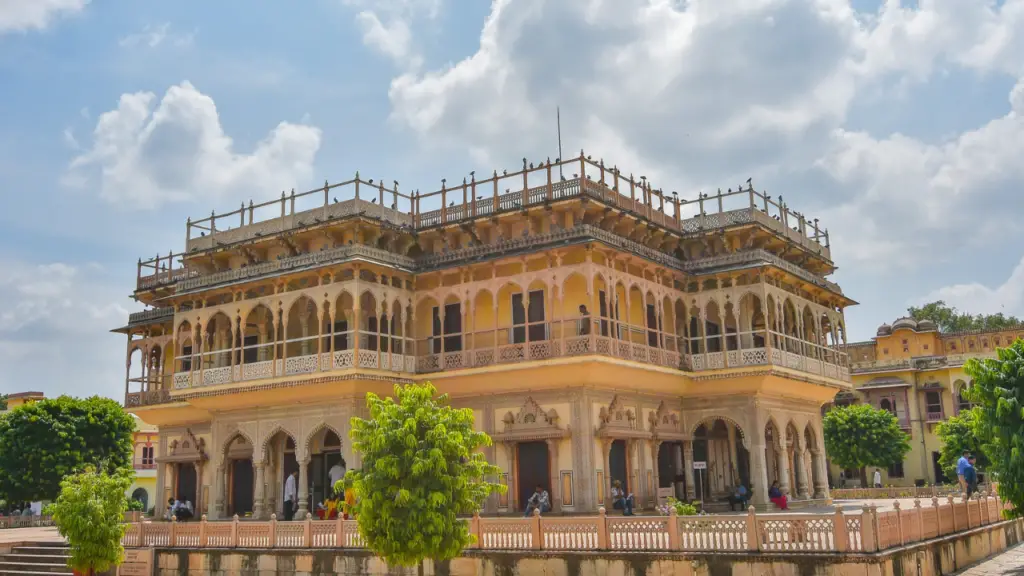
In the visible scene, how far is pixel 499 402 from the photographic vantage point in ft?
90.7

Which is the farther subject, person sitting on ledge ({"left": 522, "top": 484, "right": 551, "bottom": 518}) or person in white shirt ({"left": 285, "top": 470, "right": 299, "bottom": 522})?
person in white shirt ({"left": 285, "top": 470, "right": 299, "bottom": 522})

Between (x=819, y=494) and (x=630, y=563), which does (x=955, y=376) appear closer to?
(x=819, y=494)

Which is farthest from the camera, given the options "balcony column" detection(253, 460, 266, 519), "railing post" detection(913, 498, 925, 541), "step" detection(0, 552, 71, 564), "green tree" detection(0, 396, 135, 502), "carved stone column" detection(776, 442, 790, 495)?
"green tree" detection(0, 396, 135, 502)

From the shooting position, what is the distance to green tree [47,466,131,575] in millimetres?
22516

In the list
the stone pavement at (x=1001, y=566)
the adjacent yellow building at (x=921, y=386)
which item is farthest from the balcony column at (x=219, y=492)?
the adjacent yellow building at (x=921, y=386)

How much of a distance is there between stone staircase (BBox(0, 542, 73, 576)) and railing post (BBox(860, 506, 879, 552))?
20.8m

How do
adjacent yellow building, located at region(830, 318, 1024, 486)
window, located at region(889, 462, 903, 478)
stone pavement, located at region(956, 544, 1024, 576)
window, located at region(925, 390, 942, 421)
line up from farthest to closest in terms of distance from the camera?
window, located at region(889, 462, 903, 478) → window, located at region(925, 390, 942, 421) → adjacent yellow building, located at region(830, 318, 1024, 486) → stone pavement, located at region(956, 544, 1024, 576)

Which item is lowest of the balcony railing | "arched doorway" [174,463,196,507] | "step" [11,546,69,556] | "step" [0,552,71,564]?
"step" [0,552,71,564]

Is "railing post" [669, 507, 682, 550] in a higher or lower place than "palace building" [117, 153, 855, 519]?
lower

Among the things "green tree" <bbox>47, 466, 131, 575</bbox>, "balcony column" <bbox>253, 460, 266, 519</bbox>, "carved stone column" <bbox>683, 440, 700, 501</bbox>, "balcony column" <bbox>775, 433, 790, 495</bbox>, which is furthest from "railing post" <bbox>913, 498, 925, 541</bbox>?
"balcony column" <bbox>253, 460, 266, 519</bbox>

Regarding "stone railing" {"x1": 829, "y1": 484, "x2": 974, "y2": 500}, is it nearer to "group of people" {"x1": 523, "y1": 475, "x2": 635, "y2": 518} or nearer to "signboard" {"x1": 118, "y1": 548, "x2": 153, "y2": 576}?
"group of people" {"x1": 523, "y1": 475, "x2": 635, "y2": 518}

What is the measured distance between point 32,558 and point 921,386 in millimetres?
45790

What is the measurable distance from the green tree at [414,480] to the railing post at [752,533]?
4.72 meters

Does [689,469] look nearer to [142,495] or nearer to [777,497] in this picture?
[777,497]
